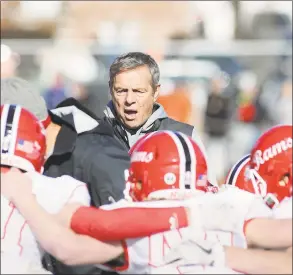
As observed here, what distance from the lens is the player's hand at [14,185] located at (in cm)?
417

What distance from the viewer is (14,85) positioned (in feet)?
25.7

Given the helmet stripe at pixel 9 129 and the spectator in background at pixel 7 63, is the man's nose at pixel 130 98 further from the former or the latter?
the spectator in background at pixel 7 63

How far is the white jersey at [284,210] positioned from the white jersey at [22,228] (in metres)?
0.81

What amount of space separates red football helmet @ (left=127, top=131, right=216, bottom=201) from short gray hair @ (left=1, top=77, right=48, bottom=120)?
2720 mm

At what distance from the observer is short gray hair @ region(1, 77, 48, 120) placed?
7.24 metres

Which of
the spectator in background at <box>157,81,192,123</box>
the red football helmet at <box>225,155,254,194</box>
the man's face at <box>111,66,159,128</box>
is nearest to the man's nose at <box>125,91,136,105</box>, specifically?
the man's face at <box>111,66,159,128</box>

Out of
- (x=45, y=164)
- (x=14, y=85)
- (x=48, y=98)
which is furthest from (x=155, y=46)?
(x=45, y=164)

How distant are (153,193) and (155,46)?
1378 cm

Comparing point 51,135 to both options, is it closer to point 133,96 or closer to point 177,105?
point 133,96

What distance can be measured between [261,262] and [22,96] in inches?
150

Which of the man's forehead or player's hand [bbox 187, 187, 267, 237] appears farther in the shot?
the man's forehead

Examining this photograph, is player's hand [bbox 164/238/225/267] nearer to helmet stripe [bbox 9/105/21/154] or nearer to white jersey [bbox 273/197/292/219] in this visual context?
white jersey [bbox 273/197/292/219]

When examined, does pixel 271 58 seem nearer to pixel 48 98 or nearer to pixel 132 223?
pixel 48 98

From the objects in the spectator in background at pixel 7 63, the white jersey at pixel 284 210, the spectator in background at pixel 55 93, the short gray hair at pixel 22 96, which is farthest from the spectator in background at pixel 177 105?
the white jersey at pixel 284 210
